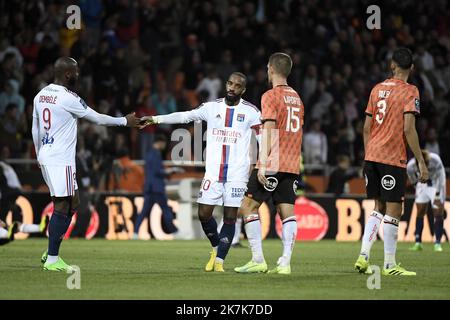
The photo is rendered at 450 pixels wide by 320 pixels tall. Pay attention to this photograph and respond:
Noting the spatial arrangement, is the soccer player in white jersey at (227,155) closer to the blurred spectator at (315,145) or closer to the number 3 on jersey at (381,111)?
the number 3 on jersey at (381,111)

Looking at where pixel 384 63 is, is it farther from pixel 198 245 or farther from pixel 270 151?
pixel 270 151

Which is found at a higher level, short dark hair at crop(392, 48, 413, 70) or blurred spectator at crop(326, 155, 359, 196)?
short dark hair at crop(392, 48, 413, 70)

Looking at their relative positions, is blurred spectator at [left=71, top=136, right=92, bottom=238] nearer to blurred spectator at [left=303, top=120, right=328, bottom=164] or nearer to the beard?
blurred spectator at [left=303, top=120, right=328, bottom=164]

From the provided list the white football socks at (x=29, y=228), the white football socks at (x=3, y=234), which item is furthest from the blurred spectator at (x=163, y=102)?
the white football socks at (x=3, y=234)

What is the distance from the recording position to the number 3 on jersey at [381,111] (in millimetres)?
12812

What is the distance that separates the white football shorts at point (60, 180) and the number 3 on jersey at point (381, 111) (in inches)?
151

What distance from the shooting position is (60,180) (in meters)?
12.8

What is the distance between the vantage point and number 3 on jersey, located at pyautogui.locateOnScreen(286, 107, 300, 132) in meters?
12.6

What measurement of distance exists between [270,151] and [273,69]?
40.5 inches

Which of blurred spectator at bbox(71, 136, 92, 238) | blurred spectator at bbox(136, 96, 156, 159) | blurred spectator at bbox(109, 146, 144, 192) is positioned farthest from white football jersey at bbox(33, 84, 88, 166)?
blurred spectator at bbox(136, 96, 156, 159)

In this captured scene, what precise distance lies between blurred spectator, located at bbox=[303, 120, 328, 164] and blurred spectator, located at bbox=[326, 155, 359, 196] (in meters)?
0.71

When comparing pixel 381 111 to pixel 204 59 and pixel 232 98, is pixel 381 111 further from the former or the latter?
pixel 204 59

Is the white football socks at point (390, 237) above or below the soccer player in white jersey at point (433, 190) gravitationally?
below
